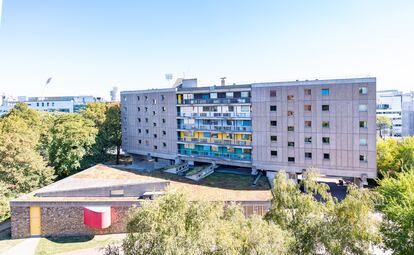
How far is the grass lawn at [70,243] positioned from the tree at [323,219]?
54.3 ft

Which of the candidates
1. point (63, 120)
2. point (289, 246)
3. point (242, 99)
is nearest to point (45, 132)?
point (63, 120)

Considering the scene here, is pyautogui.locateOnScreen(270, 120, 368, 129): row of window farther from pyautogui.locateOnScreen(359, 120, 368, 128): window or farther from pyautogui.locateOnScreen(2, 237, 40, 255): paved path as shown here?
pyautogui.locateOnScreen(2, 237, 40, 255): paved path

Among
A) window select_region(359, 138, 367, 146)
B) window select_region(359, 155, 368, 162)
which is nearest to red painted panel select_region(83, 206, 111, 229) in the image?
window select_region(359, 155, 368, 162)

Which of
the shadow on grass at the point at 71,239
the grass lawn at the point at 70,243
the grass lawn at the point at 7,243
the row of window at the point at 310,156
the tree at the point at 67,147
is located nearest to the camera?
the grass lawn at the point at 70,243

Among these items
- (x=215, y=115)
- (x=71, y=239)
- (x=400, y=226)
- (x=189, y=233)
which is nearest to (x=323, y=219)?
(x=400, y=226)

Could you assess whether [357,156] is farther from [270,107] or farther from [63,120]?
[63,120]

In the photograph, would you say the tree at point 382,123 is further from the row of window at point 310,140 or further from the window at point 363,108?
the window at point 363,108

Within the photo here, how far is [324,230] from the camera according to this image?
13273mm

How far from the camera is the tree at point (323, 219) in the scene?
12.7 meters

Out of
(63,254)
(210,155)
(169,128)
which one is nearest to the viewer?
(63,254)

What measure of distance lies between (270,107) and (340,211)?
24.0m

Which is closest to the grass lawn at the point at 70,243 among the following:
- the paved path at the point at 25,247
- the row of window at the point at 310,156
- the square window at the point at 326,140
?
the paved path at the point at 25,247

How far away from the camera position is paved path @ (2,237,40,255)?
23.9m

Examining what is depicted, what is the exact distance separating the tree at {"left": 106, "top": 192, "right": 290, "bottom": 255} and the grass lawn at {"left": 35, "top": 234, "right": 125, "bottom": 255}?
568 inches
